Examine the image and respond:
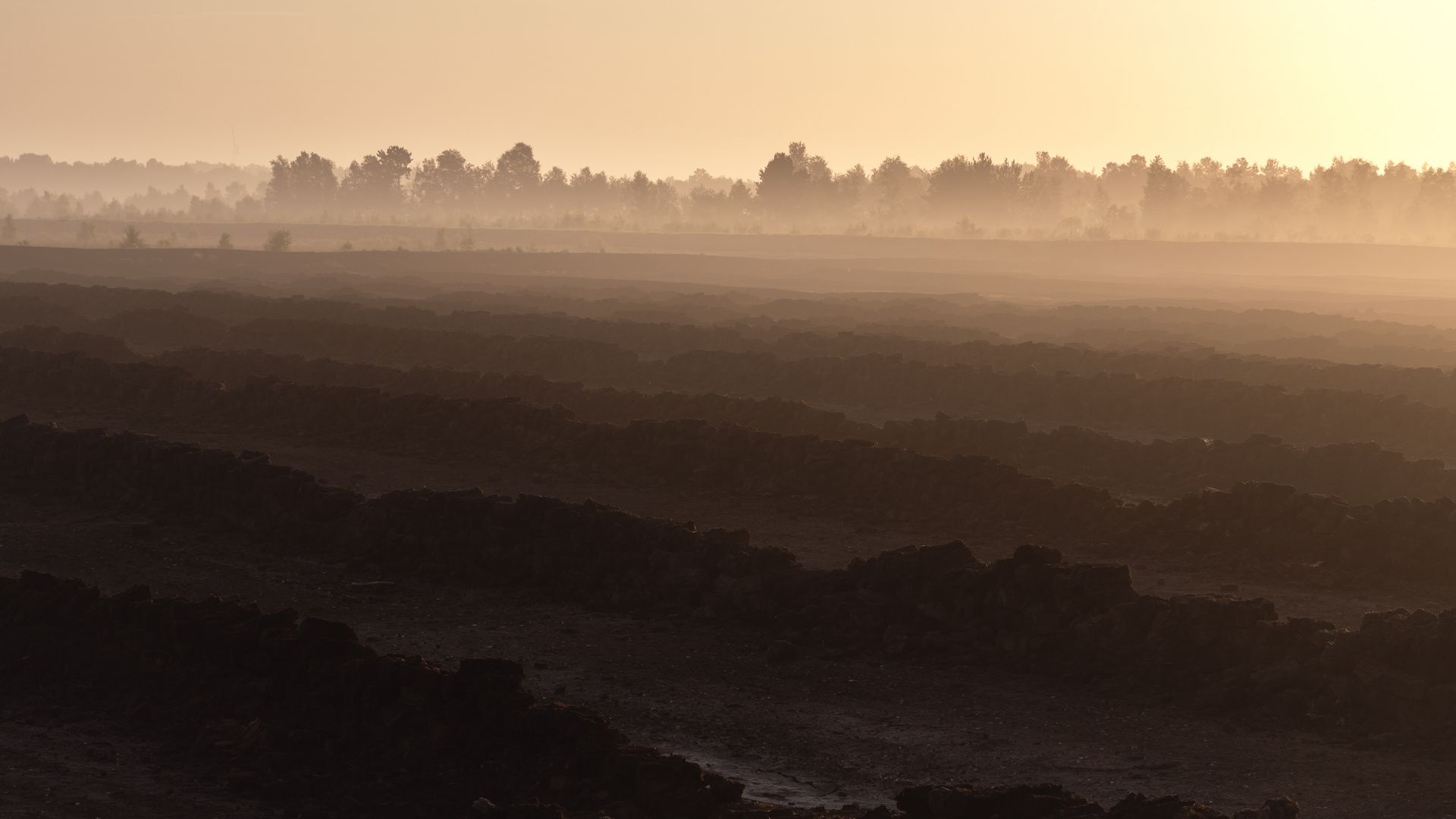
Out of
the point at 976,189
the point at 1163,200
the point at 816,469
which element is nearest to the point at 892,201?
the point at 976,189

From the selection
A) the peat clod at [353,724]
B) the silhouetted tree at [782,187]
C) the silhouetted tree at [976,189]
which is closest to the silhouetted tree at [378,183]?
the silhouetted tree at [782,187]

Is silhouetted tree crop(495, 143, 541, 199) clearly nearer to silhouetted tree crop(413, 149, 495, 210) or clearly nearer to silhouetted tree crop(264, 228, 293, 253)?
silhouetted tree crop(413, 149, 495, 210)

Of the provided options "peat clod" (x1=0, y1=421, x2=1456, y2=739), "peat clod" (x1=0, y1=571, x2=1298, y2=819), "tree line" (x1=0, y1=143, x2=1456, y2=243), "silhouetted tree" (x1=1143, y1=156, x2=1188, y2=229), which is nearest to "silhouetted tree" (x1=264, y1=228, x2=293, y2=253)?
"tree line" (x1=0, y1=143, x2=1456, y2=243)

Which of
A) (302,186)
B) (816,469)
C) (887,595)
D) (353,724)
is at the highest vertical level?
(302,186)

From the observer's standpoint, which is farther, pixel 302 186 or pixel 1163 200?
pixel 302 186

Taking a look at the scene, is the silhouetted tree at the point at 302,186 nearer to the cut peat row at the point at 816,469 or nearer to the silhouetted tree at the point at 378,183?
the silhouetted tree at the point at 378,183

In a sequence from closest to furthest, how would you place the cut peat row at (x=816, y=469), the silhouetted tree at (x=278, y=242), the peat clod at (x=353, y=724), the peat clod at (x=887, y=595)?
the peat clod at (x=353, y=724)
the peat clod at (x=887, y=595)
the cut peat row at (x=816, y=469)
the silhouetted tree at (x=278, y=242)

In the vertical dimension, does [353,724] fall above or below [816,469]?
below

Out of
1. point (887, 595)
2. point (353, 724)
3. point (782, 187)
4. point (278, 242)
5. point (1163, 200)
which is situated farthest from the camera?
point (782, 187)

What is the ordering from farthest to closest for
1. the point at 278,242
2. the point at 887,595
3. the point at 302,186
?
the point at 302,186 → the point at 278,242 → the point at 887,595

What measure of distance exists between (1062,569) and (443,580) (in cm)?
655

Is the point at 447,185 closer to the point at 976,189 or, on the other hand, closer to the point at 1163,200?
the point at 976,189

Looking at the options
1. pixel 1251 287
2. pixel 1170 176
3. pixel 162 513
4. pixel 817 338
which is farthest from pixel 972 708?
pixel 1170 176

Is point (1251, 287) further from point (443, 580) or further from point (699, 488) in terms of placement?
point (443, 580)
